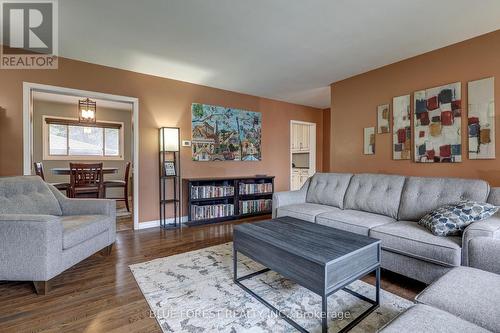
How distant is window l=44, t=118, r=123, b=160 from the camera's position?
584cm

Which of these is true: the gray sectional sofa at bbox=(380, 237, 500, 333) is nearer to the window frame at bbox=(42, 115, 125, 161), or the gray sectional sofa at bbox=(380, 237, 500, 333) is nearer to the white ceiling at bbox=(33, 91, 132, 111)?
the white ceiling at bbox=(33, 91, 132, 111)

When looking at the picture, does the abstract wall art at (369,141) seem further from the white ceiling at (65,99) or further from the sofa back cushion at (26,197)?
the white ceiling at (65,99)

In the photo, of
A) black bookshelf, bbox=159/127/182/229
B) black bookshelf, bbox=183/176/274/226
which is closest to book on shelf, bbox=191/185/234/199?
black bookshelf, bbox=183/176/274/226

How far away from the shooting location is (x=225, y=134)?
455 centimetres

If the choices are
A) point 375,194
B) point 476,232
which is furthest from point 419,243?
point 375,194

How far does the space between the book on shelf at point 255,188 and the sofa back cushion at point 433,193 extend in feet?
8.30

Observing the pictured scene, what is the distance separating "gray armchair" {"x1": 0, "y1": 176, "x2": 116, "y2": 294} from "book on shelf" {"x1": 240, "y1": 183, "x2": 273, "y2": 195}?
7.47 ft

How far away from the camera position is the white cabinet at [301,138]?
6.21 m

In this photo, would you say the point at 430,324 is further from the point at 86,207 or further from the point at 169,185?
the point at 169,185

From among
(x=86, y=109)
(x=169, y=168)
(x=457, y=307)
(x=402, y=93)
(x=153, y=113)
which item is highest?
(x=86, y=109)

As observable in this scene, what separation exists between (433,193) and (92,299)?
3124 mm

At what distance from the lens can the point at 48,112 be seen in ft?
18.7

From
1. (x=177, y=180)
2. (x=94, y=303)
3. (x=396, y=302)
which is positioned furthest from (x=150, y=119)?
(x=396, y=302)

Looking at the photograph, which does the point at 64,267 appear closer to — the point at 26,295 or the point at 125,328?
the point at 26,295
